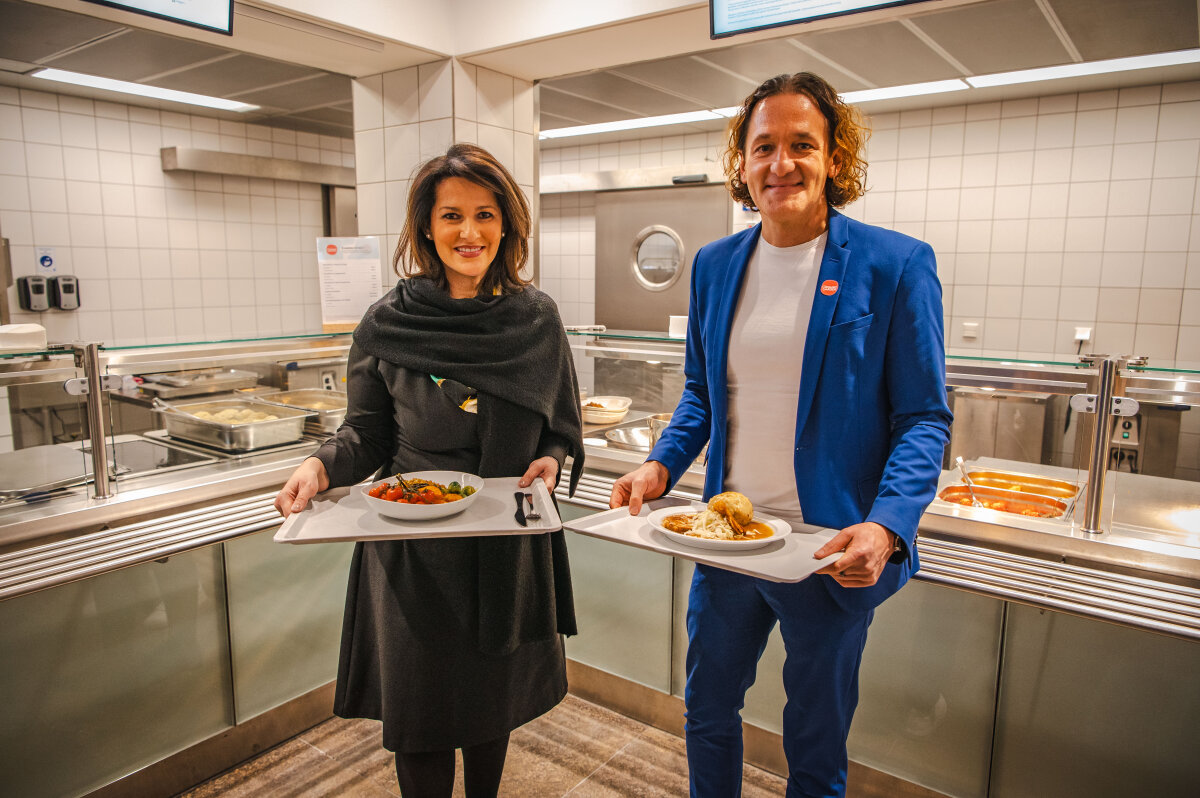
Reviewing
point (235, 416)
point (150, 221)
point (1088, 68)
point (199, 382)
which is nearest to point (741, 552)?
point (235, 416)

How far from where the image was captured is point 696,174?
5.21m

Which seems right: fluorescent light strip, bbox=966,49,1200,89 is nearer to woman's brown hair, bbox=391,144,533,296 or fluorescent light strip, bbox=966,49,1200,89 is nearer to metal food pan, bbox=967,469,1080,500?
metal food pan, bbox=967,469,1080,500

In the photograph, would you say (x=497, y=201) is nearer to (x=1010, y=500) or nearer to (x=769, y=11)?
(x=769, y=11)

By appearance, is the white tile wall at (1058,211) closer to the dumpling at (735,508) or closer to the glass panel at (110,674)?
the dumpling at (735,508)

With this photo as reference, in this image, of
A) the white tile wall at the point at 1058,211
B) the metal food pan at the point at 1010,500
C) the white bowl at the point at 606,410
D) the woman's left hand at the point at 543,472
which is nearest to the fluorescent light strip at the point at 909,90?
the white tile wall at the point at 1058,211

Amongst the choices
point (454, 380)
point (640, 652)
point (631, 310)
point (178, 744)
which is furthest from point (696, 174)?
point (178, 744)

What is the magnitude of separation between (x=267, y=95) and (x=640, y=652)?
3713mm

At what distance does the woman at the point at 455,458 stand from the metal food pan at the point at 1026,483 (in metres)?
1.33

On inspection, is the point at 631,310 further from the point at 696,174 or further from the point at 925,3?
the point at 925,3

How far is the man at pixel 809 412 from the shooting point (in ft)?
4.04

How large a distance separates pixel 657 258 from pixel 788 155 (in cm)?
440

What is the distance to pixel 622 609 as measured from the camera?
2.50 metres

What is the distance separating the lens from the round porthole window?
5.48 m

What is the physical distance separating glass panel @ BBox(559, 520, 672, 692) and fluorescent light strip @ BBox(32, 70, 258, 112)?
3.59m
